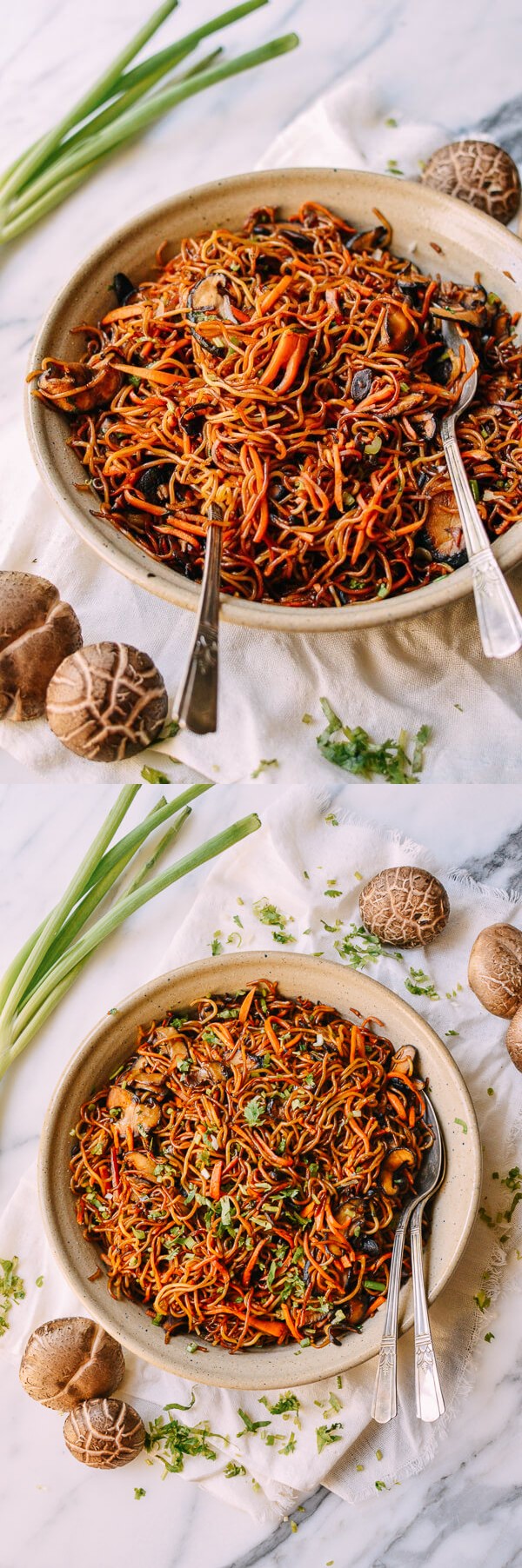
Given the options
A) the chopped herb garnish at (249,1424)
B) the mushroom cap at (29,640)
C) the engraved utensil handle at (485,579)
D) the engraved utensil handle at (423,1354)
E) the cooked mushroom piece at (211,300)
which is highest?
the cooked mushroom piece at (211,300)

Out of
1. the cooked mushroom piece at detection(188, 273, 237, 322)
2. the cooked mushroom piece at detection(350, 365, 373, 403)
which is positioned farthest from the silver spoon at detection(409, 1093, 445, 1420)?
the cooked mushroom piece at detection(188, 273, 237, 322)

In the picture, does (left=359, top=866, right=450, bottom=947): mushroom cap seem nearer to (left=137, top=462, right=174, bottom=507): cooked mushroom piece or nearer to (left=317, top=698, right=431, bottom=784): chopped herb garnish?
(left=317, top=698, right=431, bottom=784): chopped herb garnish

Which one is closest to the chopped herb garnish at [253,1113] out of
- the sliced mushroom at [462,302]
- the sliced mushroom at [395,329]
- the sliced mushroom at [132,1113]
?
→ the sliced mushroom at [132,1113]

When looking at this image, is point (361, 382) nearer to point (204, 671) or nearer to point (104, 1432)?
point (204, 671)

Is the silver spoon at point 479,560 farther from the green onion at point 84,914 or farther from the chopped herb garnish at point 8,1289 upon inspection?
the chopped herb garnish at point 8,1289

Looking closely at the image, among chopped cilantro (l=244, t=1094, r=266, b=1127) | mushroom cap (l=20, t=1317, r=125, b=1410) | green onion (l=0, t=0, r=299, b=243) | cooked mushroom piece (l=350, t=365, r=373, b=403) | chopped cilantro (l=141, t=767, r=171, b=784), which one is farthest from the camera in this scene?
green onion (l=0, t=0, r=299, b=243)

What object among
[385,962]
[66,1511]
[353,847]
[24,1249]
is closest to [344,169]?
[353,847]

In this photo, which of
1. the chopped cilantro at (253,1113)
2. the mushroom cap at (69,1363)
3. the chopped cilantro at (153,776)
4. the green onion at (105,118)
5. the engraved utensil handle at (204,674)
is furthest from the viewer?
the green onion at (105,118)

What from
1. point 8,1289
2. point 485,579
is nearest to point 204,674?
point 485,579
